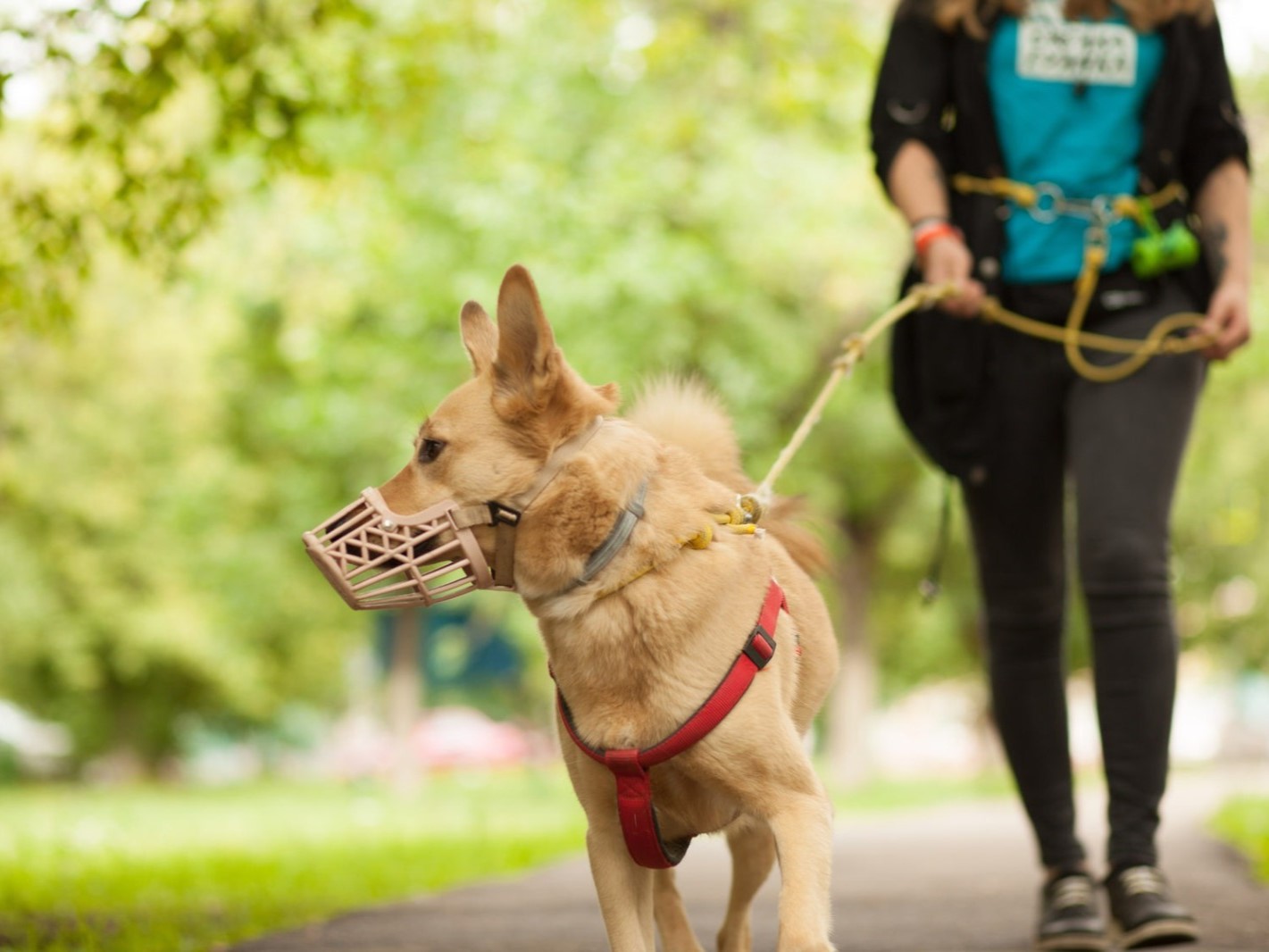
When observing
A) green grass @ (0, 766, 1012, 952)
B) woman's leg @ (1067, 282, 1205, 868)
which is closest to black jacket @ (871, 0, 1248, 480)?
woman's leg @ (1067, 282, 1205, 868)

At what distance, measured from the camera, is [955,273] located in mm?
4781

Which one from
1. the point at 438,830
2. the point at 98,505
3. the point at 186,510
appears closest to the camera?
the point at 438,830

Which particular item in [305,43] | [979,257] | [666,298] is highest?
[666,298]

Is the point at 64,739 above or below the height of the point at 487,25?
below

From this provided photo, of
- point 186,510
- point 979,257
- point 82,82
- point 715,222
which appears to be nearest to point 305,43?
point 82,82

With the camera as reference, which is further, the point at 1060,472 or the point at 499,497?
the point at 1060,472

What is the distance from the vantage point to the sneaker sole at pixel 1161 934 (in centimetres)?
433

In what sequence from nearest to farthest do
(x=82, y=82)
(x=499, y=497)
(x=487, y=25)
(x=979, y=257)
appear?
1. (x=499, y=497)
2. (x=979, y=257)
3. (x=82, y=82)
4. (x=487, y=25)

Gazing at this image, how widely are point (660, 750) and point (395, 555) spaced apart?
2.17 feet

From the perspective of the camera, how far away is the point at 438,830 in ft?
42.1

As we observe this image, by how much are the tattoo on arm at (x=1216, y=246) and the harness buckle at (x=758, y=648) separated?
7.20 feet

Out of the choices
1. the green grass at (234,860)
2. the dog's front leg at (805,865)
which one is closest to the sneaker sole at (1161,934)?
the dog's front leg at (805,865)

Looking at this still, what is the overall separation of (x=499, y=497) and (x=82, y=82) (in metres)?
4.95

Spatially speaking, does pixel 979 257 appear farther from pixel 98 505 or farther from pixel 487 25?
pixel 98 505
